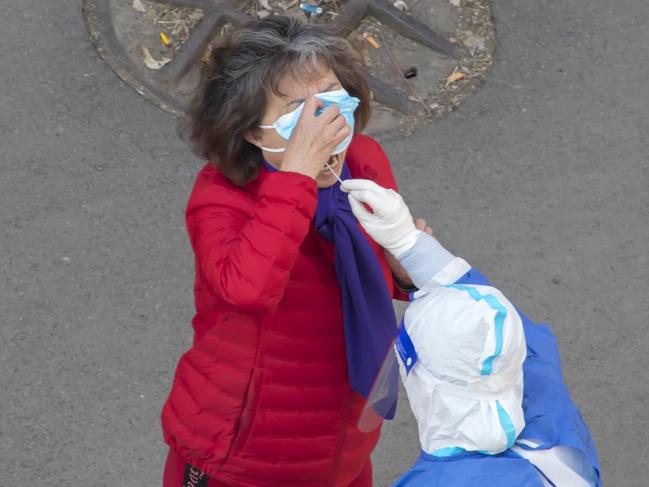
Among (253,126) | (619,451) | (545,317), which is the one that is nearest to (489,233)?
(545,317)

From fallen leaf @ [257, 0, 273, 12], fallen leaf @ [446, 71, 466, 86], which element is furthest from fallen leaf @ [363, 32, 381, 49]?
fallen leaf @ [257, 0, 273, 12]

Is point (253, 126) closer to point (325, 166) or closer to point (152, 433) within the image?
point (325, 166)

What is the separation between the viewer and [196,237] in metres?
2.48

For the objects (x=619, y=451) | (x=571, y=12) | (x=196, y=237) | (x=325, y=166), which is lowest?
(x=619, y=451)

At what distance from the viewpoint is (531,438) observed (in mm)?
1968

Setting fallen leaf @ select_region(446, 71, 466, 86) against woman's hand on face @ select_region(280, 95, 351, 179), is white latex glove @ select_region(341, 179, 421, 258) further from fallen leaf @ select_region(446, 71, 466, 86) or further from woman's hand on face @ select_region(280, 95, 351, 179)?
fallen leaf @ select_region(446, 71, 466, 86)

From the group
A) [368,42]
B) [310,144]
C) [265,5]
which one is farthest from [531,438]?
[265,5]

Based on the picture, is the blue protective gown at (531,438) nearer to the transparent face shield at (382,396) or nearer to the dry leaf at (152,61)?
the transparent face shield at (382,396)

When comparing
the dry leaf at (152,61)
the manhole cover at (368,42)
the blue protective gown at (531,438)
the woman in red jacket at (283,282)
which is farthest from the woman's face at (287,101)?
the dry leaf at (152,61)

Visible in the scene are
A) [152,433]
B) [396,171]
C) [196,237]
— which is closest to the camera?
[196,237]

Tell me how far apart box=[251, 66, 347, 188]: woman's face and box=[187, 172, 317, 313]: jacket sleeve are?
0.17 m

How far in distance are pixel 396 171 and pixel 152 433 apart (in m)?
1.72

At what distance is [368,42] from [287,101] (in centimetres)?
281

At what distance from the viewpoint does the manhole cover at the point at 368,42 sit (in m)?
4.86
